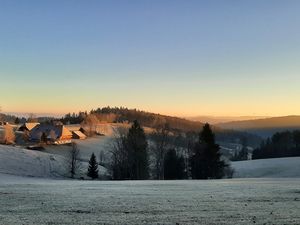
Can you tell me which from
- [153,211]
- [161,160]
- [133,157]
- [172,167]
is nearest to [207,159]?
[161,160]

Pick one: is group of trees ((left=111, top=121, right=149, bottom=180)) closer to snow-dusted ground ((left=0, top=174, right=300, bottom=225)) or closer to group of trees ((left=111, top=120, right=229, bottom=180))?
group of trees ((left=111, top=120, right=229, bottom=180))

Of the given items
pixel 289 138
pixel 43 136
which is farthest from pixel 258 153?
pixel 43 136

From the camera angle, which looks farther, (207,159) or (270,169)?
(270,169)

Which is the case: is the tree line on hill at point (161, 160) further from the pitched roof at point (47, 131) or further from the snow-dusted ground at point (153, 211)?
the pitched roof at point (47, 131)

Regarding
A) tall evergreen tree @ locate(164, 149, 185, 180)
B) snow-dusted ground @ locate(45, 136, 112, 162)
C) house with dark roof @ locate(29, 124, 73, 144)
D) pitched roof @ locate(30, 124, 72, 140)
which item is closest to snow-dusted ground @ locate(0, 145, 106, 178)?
tall evergreen tree @ locate(164, 149, 185, 180)

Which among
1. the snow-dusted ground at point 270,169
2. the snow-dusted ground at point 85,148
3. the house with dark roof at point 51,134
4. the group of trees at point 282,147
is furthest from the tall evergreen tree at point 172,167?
the house with dark roof at point 51,134

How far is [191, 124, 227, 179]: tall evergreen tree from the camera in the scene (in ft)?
262

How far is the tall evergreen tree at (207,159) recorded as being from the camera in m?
79.8

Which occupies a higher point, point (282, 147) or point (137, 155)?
point (282, 147)

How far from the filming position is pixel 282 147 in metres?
165

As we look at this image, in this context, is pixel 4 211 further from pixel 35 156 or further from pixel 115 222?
pixel 35 156

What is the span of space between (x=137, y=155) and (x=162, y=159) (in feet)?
16.9

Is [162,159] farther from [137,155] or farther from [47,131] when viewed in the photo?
[47,131]

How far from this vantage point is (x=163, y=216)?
58.7 feet
